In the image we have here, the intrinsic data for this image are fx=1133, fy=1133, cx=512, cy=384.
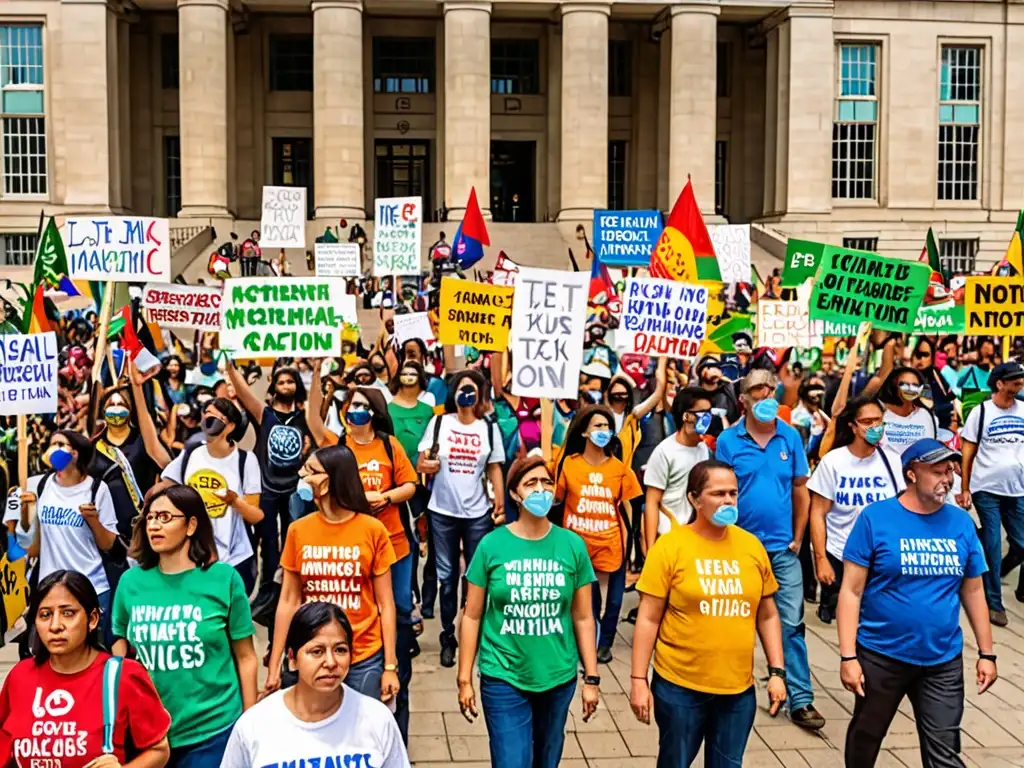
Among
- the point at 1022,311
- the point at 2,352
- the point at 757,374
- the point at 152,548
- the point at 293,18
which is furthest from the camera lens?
the point at 293,18

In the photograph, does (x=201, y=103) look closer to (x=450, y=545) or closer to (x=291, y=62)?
(x=291, y=62)

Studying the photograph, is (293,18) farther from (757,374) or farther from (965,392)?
(757,374)

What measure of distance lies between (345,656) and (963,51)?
38420 mm

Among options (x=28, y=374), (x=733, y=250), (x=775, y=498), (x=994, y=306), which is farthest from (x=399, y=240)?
(x=775, y=498)

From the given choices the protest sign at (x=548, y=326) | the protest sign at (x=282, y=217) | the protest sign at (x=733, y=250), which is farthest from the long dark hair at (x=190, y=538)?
the protest sign at (x=282, y=217)

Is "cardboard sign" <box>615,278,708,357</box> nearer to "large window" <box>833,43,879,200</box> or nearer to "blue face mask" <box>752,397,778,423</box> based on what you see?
"blue face mask" <box>752,397,778,423</box>

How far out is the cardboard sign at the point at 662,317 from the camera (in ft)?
31.7

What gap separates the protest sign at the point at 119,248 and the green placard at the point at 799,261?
7.29 meters

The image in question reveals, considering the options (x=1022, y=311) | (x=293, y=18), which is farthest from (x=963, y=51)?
(x=1022, y=311)

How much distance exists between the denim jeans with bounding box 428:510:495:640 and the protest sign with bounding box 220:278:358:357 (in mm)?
1598

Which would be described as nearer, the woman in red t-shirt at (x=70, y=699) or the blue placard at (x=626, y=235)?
the woman in red t-shirt at (x=70, y=699)

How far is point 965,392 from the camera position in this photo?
13.2 meters

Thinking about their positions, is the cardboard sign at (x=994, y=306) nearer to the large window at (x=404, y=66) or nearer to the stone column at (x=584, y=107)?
the stone column at (x=584, y=107)

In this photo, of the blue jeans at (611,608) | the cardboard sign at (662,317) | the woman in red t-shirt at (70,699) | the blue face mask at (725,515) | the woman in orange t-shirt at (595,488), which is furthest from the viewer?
the cardboard sign at (662,317)
